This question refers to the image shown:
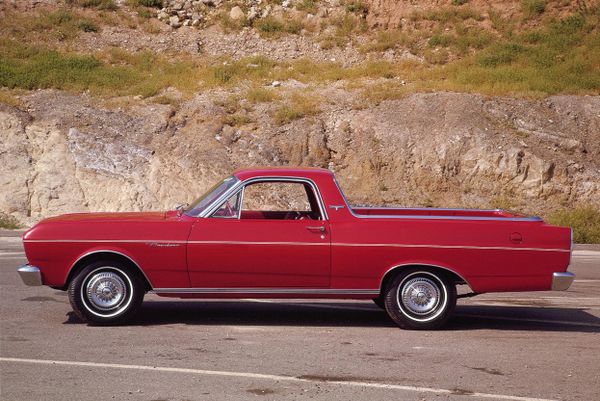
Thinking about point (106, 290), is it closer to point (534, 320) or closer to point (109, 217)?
point (109, 217)

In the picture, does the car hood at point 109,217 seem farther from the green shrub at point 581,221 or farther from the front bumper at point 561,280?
the green shrub at point 581,221

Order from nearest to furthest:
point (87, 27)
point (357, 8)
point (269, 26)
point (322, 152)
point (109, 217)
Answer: point (109, 217) → point (322, 152) → point (87, 27) → point (269, 26) → point (357, 8)

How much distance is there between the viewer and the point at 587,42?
3797 centimetres

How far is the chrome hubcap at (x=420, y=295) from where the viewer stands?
10.0 meters

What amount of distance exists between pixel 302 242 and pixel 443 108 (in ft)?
72.7

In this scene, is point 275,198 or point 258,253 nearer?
point 258,253

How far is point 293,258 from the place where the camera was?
9.86 metres

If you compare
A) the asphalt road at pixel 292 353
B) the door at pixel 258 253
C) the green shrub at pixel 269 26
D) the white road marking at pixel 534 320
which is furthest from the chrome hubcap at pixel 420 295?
the green shrub at pixel 269 26

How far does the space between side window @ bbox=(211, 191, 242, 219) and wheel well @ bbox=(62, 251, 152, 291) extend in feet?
3.27

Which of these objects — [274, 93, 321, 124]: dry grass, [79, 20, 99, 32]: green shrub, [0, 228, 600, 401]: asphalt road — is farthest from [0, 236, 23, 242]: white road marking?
[79, 20, 99, 32]: green shrub

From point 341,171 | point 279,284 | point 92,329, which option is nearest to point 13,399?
point 92,329

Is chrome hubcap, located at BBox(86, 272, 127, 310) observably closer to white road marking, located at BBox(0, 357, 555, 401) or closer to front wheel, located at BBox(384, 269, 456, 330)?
white road marking, located at BBox(0, 357, 555, 401)

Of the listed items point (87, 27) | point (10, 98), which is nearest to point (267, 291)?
point (10, 98)

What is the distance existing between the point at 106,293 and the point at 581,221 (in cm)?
1866
